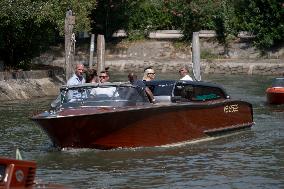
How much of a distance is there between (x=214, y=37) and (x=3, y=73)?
25.0 m

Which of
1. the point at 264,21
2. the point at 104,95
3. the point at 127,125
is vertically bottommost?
the point at 127,125

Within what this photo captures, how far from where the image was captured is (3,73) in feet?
102

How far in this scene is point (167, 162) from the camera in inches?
632

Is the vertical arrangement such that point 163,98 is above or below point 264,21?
below

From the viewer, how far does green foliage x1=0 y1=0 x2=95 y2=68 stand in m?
30.7

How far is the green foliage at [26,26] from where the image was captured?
101ft

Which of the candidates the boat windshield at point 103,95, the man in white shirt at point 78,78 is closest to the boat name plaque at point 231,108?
the boat windshield at point 103,95

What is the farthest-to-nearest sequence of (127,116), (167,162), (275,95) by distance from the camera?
(275,95) < (127,116) < (167,162)

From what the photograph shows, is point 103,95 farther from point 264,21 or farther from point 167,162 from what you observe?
point 264,21

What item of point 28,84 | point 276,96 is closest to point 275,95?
point 276,96

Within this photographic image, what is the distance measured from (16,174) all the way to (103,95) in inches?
312

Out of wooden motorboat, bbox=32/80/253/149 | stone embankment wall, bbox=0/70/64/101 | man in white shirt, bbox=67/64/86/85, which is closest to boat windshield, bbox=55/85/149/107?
wooden motorboat, bbox=32/80/253/149

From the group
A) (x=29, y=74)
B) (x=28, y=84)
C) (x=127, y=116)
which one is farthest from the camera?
(x=29, y=74)

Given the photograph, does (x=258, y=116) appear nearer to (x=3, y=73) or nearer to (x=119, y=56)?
(x=3, y=73)
